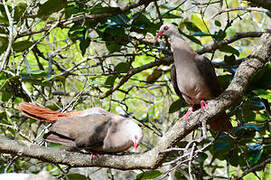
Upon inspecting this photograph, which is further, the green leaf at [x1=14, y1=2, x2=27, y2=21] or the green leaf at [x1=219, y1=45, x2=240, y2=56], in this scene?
the green leaf at [x1=219, y1=45, x2=240, y2=56]

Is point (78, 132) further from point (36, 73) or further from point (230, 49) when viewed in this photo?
point (230, 49)

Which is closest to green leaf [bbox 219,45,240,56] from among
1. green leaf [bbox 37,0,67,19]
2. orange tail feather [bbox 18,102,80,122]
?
green leaf [bbox 37,0,67,19]

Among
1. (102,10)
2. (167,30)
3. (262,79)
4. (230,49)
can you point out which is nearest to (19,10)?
(102,10)

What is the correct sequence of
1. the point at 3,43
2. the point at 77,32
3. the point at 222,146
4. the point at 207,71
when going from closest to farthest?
1. the point at 207,71
2. the point at 3,43
3. the point at 222,146
4. the point at 77,32

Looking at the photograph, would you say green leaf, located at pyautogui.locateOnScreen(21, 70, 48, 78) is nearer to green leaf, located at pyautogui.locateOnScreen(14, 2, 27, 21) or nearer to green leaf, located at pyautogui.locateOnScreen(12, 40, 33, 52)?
green leaf, located at pyautogui.locateOnScreen(12, 40, 33, 52)

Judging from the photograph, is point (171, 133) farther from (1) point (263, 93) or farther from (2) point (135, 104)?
(2) point (135, 104)

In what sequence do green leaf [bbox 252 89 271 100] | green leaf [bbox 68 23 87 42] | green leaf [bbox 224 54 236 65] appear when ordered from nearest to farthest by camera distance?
green leaf [bbox 252 89 271 100] < green leaf [bbox 224 54 236 65] < green leaf [bbox 68 23 87 42]

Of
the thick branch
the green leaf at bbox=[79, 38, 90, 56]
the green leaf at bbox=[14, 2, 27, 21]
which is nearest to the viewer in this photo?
the thick branch

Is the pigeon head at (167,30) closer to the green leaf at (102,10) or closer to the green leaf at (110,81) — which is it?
the green leaf at (102,10)

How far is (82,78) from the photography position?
4074 mm

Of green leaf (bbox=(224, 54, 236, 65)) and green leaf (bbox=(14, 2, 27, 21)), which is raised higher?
green leaf (bbox=(14, 2, 27, 21))

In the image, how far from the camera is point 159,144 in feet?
6.48

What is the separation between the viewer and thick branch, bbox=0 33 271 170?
195 centimetres

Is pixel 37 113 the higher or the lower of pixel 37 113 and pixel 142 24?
the lower
